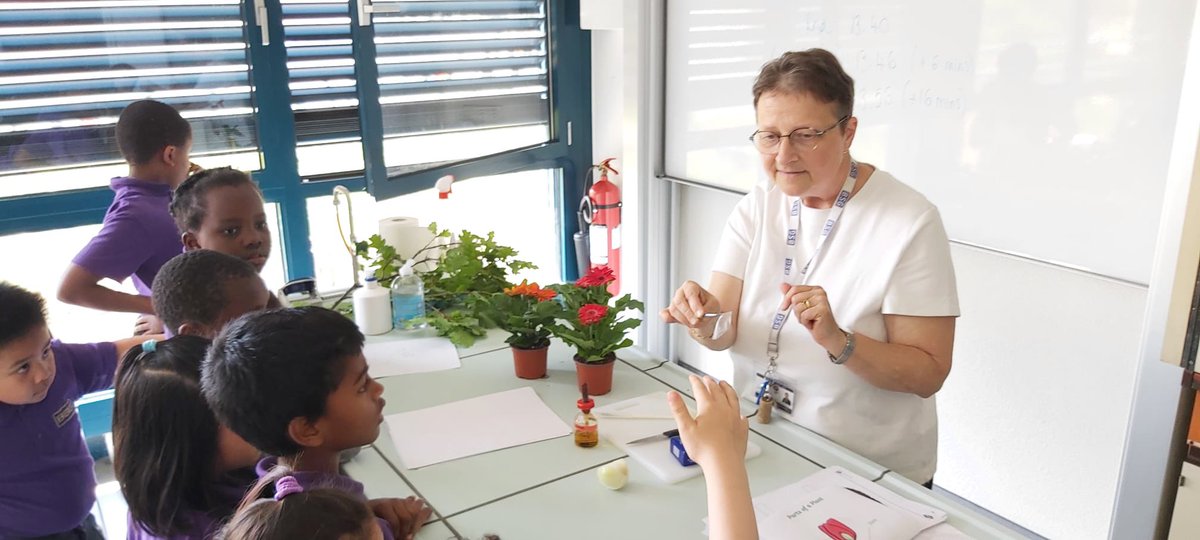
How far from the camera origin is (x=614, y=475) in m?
1.40

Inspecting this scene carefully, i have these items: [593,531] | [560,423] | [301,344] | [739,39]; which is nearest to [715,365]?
[739,39]

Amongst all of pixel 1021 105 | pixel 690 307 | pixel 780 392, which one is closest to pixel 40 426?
pixel 690 307

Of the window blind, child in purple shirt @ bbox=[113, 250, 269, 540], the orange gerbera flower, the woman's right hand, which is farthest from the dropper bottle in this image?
the window blind

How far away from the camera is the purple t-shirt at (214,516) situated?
1.27 meters

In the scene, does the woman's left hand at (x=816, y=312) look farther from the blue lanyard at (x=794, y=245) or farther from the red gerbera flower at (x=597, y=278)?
the red gerbera flower at (x=597, y=278)

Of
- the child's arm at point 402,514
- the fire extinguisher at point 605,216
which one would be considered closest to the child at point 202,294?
the child's arm at point 402,514

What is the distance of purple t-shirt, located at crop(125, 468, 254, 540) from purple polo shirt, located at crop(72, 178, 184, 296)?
103 cm

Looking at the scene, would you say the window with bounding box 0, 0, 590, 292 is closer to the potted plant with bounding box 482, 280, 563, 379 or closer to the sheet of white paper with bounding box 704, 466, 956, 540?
the potted plant with bounding box 482, 280, 563, 379

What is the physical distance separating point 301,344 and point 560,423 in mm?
643

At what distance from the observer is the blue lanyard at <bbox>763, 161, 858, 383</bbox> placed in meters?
1.62

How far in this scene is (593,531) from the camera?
1.30 m

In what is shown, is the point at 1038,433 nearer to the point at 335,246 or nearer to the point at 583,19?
the point at 583,19

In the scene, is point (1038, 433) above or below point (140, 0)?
below

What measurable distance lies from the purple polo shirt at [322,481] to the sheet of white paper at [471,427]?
26 centimetres
